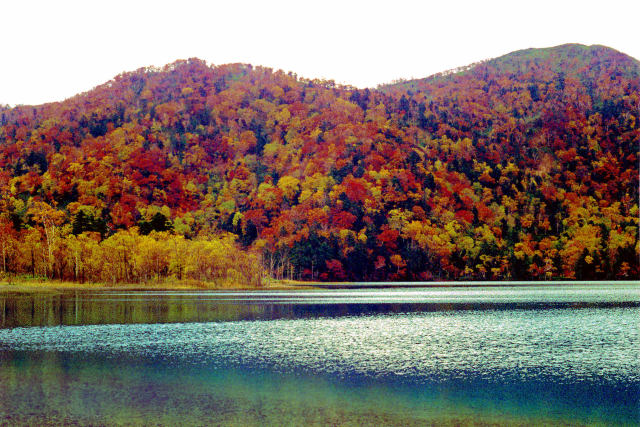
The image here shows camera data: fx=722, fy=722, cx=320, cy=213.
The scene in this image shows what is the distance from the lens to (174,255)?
113 meters

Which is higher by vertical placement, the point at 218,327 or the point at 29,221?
the point at 29,221

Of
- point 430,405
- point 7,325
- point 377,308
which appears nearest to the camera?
point 430,405

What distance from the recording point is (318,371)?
30703 millimetres

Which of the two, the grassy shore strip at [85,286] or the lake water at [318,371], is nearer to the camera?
the lake water at [318,371]

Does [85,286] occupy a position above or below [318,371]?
below

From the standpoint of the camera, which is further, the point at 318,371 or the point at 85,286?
the point at 85,286

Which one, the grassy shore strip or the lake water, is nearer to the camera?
the lake water

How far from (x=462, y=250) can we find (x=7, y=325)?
14793cm

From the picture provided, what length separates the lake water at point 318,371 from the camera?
22.9m

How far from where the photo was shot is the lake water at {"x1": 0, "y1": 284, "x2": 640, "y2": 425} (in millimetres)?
22906

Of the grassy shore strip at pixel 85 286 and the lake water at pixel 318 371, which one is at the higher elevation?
the lake water at pixel 318 371

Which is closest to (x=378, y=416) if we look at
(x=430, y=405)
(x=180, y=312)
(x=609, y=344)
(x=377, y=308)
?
(x=430, y=405)

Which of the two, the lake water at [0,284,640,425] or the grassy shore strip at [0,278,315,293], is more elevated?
the lake water at [0,284,640,425]

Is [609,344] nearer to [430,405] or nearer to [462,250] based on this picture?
[430,405]
